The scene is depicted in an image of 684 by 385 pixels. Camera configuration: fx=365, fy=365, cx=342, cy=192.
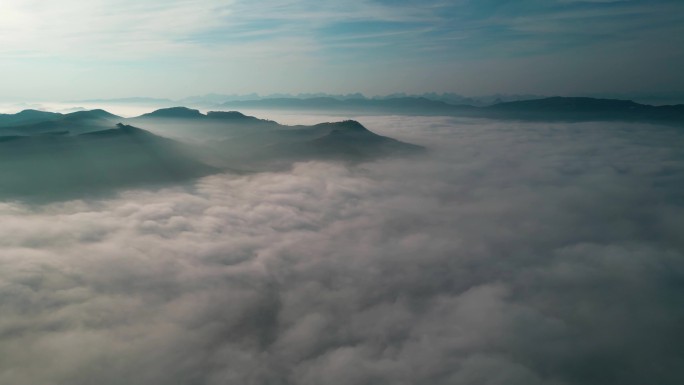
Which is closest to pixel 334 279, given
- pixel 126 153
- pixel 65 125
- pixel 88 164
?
pixel 88 164

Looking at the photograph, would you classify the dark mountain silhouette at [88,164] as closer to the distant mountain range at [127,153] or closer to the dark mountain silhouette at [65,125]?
the distant mountain range at [127,153]

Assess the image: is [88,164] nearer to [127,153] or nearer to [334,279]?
[127,153]

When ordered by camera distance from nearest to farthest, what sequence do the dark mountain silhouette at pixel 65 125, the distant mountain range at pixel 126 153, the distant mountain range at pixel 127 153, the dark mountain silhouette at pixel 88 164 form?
the dark mountain silhouette at pixel 88 164 → the distant mountain range at pixel 126 153 → the distant mountain range at pixel 127 153 → the dark mountain silhouette at pixel 65 125

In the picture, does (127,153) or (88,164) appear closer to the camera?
(88,164)

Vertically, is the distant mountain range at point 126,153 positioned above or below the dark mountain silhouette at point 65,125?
below

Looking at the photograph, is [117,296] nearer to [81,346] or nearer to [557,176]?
[81,346]

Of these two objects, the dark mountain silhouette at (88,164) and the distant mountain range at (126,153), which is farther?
the distant mountain range at (126,153)

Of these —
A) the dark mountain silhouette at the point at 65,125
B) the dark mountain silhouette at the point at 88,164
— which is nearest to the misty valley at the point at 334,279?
the dark mountain silhouette at the point at 88,164

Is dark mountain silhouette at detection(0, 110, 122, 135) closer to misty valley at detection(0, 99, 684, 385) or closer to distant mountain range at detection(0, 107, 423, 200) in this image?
distant mountain range at detection(0, 107, 423, 200)

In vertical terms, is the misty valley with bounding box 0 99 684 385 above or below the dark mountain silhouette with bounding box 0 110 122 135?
below

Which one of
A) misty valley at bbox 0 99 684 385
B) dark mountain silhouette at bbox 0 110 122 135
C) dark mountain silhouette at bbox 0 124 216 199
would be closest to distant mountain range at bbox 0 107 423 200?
dark mountain silhouette at bbox 0 124 216 199

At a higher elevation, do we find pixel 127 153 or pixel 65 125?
pixel 65 125

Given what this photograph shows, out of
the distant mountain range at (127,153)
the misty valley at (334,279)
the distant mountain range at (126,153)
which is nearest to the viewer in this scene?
the misty valley at (334,279)

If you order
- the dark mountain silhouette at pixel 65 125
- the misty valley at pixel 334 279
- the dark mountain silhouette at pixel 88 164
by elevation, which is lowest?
Answer: the misty valley at pixel 334 279
